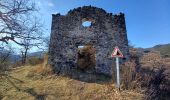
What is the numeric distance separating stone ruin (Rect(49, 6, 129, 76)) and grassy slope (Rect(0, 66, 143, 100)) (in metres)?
2.03

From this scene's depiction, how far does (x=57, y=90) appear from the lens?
481 inches

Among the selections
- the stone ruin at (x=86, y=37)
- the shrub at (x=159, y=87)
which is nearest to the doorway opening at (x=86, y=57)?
the stone ruin at (x=86, y=37)

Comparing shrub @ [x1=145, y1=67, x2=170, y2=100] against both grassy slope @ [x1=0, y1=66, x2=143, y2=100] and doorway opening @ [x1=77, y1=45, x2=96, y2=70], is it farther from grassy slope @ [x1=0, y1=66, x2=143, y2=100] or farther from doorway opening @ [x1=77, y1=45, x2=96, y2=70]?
doorway opening @ [x1=77, y1=45, x2=96, y2=70]

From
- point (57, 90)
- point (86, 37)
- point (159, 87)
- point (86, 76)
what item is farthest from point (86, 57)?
point (159, 87)

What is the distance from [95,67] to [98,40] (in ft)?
6.24

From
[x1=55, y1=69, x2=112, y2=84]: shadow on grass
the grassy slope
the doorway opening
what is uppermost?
the doorway opening

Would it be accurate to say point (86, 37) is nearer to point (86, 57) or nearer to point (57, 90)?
point (86, 57)

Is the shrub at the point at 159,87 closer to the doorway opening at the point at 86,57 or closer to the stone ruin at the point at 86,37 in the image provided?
the stone ruin at the point at 86,37

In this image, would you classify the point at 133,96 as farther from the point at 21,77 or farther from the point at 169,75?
the point at 21,77

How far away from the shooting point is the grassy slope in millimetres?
10492

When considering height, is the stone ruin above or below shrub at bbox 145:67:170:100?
above

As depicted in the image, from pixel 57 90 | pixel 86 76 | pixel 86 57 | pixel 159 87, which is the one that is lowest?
pixel 57 90

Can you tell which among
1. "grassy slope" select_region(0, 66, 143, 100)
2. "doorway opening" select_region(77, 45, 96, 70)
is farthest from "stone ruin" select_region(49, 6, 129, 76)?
"grassy slope" select_region(0, 66, 143, 100)

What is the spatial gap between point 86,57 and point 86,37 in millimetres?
1605
